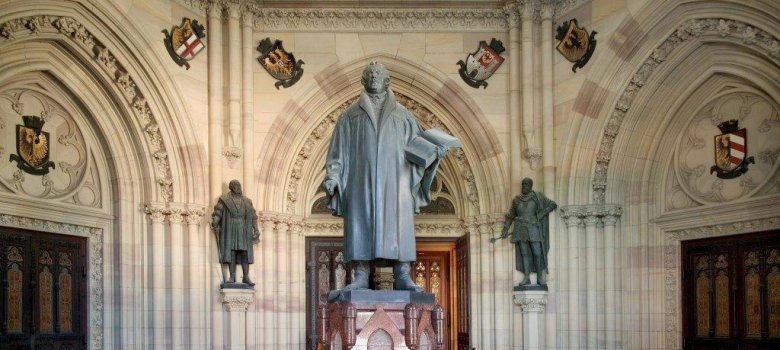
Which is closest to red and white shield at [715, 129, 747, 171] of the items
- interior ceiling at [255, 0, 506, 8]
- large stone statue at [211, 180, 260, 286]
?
interior ceiling at [255, 0, 506, 8]

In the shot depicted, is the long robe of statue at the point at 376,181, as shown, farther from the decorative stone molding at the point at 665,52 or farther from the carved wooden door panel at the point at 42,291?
the carved wooden door panel at the point at 42,291

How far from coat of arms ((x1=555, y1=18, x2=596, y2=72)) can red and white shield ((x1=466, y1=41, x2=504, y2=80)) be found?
3.05ft

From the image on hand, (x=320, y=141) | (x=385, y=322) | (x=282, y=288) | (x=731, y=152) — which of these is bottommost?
(x=282, y=288)

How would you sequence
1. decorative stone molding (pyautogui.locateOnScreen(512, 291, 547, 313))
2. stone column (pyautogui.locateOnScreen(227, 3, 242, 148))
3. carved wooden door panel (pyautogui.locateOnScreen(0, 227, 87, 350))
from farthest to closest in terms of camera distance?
stone column (pyautogui.locateOnScreen(227, 3, 242, 148)), decorative stone molding (pyautogui.locateOnScreen(512, 291, 547, 313)), carved wooden door panel (pyautogui.locateOnScreen(0, 227, 87, 350))

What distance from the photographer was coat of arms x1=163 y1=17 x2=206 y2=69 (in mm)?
11359

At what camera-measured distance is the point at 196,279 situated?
37.1ft

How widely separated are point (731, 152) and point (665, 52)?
1.47 meters

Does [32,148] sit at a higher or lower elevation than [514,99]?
lower

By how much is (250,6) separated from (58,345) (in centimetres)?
510

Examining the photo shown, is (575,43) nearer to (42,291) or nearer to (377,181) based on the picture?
(377,181)

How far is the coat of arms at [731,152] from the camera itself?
1026 cm

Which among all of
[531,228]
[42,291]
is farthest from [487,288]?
[42,291]

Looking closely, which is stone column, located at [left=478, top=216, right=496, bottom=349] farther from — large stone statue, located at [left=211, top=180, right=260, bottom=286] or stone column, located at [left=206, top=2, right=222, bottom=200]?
stone column, located at [left=206, top=2, right=222, bottom=200]

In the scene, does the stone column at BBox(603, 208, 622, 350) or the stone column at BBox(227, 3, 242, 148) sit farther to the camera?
the stone column at BBox(227, 3, 242, 148)
